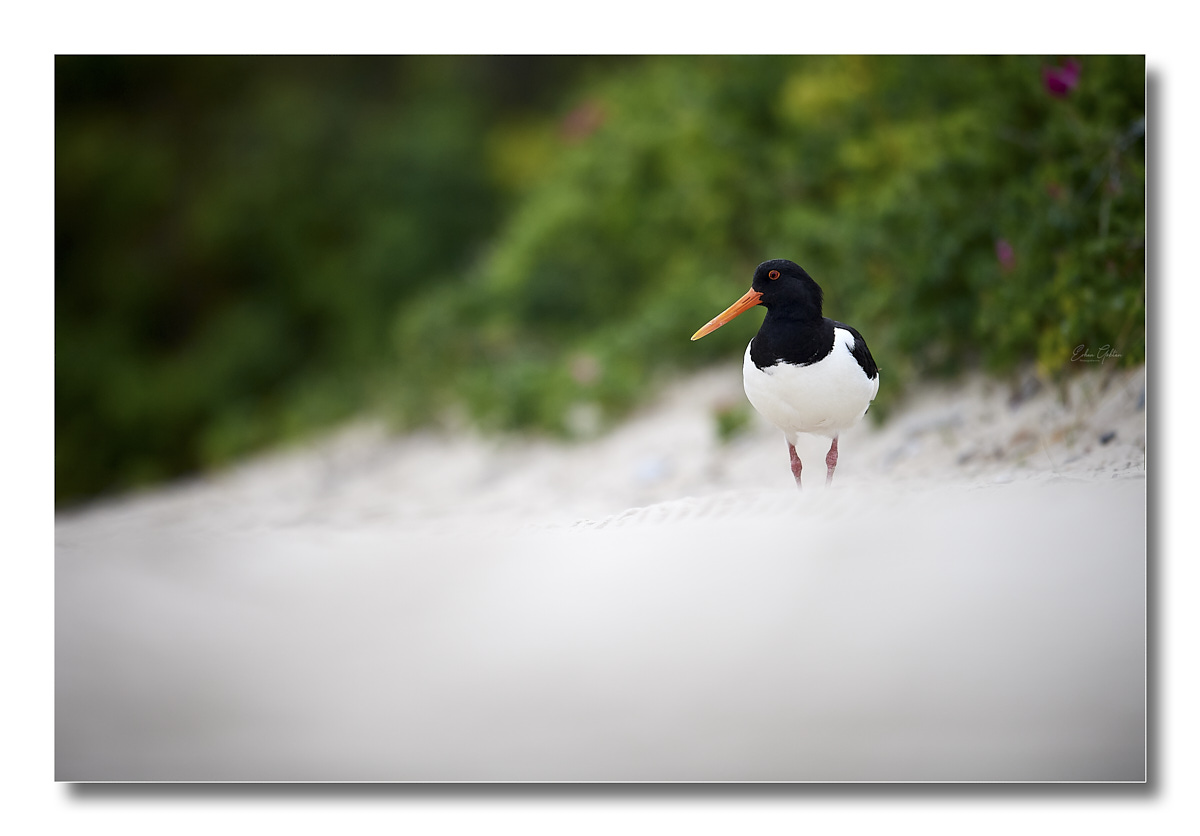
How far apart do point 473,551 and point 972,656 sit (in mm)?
1101

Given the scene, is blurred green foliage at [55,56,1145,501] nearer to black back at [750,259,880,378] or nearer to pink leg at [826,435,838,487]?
pink leg at [826,435,838,487]

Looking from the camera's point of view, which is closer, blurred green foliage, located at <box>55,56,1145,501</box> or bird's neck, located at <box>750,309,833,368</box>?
bird's neck, located at <box>750,309,833,368</box>

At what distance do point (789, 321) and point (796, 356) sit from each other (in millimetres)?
64

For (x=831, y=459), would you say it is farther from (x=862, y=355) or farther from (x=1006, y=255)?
(x=1006, y=255)

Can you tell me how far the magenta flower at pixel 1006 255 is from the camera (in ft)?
7.16

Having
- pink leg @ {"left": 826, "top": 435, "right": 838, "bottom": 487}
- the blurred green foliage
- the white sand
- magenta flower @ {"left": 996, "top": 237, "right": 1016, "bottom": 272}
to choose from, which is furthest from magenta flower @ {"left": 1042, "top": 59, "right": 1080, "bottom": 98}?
pink leg @ {"left": 826, "top": 435, "right": 838, "bottom": 487}

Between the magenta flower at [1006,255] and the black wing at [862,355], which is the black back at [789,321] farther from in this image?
the magenta flower at [1006,255]

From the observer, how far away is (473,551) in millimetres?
1986

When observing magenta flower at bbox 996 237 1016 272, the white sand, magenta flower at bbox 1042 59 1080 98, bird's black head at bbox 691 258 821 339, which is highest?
magenta flower at bbox 1042 59 1080 98

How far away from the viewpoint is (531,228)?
3.53 meters

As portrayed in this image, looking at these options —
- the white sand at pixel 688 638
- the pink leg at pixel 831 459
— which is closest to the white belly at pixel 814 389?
the pink leg at pixel 831 459

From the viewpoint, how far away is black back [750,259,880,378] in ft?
5.03

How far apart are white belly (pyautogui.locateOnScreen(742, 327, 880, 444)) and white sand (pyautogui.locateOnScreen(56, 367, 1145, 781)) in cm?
28
